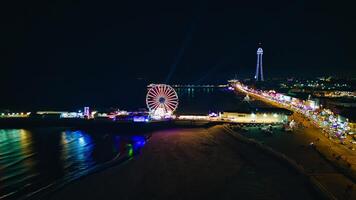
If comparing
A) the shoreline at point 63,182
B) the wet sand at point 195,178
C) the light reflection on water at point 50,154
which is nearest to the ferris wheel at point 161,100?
the light reflection on water at point 50,154

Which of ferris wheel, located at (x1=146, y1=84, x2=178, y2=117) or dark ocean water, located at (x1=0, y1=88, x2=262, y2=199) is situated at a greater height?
ferris wheel, located at (x1=146, y1=84, x2=178, y2=117)

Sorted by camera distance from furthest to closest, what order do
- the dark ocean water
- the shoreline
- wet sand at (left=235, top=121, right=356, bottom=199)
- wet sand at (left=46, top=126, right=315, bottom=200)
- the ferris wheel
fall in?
the ferris wheel → the dark ocean water → the shoreline → wet sand at (left=46, top=126, right=315, bottom=200) → wet sand at (left=235, top=121, right=356, bottom=199)

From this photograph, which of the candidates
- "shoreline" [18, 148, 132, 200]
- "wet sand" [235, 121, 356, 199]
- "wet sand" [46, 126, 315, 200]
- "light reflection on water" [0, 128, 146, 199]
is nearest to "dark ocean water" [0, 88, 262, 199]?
"light reflection on water" [0, 128, 146, 199]

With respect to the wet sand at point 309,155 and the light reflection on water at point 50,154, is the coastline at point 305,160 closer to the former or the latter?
the wet sand at point 309,155

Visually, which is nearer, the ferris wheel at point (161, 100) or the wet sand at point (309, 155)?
the wet sand at point (309, 155)

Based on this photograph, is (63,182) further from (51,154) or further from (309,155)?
(309,155)

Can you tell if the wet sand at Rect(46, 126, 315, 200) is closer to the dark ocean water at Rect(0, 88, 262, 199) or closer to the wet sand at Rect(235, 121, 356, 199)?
the wet sand at Rect(235, 121, 356, 199)

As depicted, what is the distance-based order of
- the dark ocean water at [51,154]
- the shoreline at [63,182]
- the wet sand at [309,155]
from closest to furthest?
the wet sand at [309,155] < the shoreline at [63,182] < the dark ocean water at [51,154]
